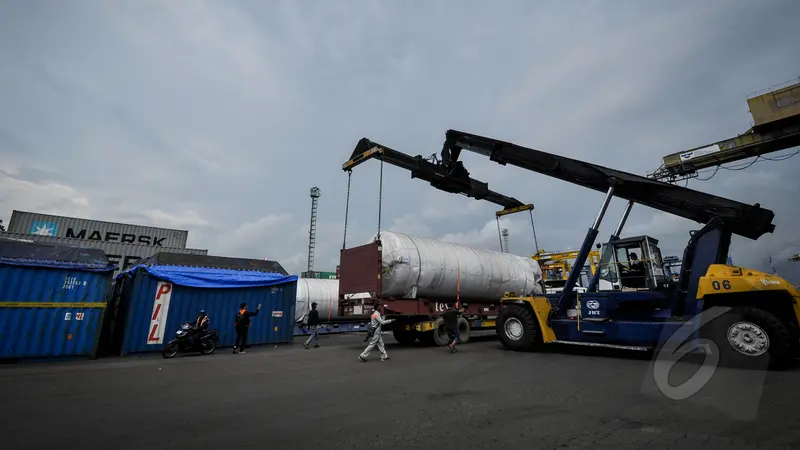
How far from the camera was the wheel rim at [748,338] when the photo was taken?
680 cm

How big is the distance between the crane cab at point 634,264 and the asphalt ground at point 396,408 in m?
2.26

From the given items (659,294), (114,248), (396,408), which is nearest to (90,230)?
(114,248)

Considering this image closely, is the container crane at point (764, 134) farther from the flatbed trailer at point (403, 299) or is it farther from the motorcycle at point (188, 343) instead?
the motorcycle at point (188, 343)

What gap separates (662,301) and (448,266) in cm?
621

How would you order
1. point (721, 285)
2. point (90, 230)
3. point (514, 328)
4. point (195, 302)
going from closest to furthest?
point (721, 285), point (514, 328), point (195, 302), point (90, 230)

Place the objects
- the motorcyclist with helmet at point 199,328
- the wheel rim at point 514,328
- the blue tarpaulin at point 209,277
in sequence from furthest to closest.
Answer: the blue tarpaulin at point 209,277
the motorcyclist with helmet at point 199,328
the wheel rim at point 514,328

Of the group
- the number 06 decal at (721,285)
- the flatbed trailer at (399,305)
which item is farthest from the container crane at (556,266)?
the number 06 decal at (721,285)

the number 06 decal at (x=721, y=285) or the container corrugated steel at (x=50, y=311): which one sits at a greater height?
the number 06 decal at (x=721, y=285)

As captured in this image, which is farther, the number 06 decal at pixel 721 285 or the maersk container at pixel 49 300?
the maersk container at pixel 49 300

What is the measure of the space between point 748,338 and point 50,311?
1618 cm

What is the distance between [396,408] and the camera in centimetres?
470

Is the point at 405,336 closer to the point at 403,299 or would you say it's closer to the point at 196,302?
the point at 403,299

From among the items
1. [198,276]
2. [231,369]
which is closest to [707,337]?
[231,369]

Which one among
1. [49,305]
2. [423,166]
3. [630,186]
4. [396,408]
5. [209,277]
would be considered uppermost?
[423,166]
